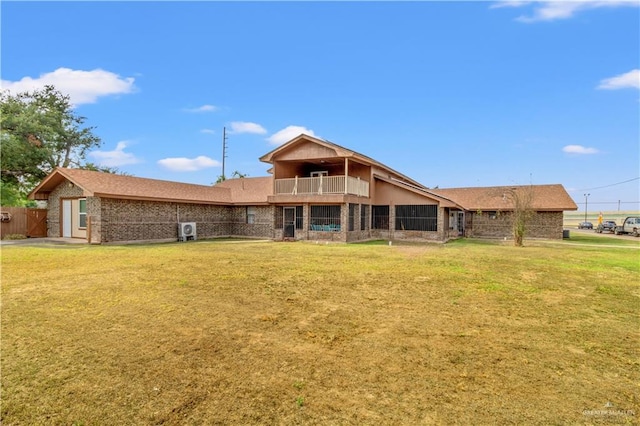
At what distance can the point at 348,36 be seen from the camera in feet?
60.4

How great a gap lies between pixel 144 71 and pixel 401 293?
76.8 feet

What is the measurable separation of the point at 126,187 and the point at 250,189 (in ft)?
32.9

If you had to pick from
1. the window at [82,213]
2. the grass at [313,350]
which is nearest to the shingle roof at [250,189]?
the window at [82,213]

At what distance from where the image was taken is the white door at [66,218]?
20.2m

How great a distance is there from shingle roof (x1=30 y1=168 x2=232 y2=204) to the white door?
150 cm

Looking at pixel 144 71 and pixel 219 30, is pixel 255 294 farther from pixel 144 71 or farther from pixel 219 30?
pixel 144 71

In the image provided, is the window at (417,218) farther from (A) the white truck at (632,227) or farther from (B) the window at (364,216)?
(A) the white truck at (632,227)

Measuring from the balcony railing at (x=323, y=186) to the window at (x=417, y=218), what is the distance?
9.75 ft

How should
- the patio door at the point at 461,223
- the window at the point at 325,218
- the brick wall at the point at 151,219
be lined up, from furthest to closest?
the patio door at the point at 461,223 < the window at the point at 325,218 < the brick wall at the point at 151,219

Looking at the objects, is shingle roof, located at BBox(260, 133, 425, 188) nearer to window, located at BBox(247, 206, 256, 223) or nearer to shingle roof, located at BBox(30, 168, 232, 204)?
window, located at BBox(247, 206, 256, 223)

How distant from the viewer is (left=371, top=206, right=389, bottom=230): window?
24.4 metres

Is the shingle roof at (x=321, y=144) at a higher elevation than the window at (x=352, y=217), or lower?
higher

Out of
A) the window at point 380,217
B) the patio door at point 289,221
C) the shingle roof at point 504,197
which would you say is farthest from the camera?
the shingle roof at point 504,197

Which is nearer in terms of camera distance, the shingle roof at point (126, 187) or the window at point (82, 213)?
the shingle roof at point (126, 187)
